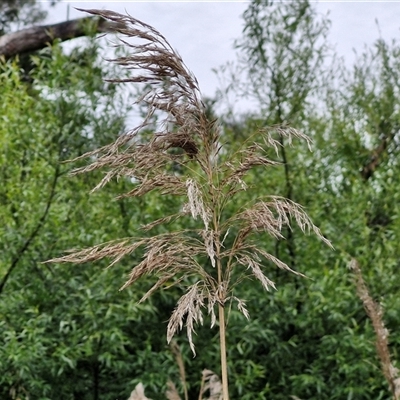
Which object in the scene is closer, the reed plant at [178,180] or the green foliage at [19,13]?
the reed plant at [178,180]

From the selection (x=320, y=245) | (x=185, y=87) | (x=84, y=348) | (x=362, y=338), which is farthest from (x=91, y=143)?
(x=185, y=87)

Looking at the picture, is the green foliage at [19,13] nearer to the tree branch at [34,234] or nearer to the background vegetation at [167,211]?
the background vegetation at [167,211]

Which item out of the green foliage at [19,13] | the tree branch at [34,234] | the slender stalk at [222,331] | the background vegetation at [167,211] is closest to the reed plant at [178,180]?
the slender stalk at [222,331]

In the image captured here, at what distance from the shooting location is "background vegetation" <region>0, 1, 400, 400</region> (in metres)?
5.42

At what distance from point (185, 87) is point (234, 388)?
3.86 meters

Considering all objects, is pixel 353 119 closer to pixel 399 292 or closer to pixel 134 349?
pixel 399 292

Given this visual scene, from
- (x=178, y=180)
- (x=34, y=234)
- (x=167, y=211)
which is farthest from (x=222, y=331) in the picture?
(x=167, y=211)

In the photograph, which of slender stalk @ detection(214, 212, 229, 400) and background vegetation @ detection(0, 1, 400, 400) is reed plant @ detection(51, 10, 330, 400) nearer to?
slender stalk @ detection(214, 212, 229, 400)

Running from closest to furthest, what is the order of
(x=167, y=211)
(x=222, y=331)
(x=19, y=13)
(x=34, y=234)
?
(x=222, y=331) → (x=34, y=234) → (x=167, y=211) → (x=19, y=13)

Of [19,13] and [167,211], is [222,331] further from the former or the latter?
[19,13]

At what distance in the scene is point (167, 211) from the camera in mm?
5805

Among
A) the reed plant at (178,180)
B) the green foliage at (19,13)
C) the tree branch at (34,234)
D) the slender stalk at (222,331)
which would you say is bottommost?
the slender stalk at (222,331)

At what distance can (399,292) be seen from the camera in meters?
5.74

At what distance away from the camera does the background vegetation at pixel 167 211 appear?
542cm
